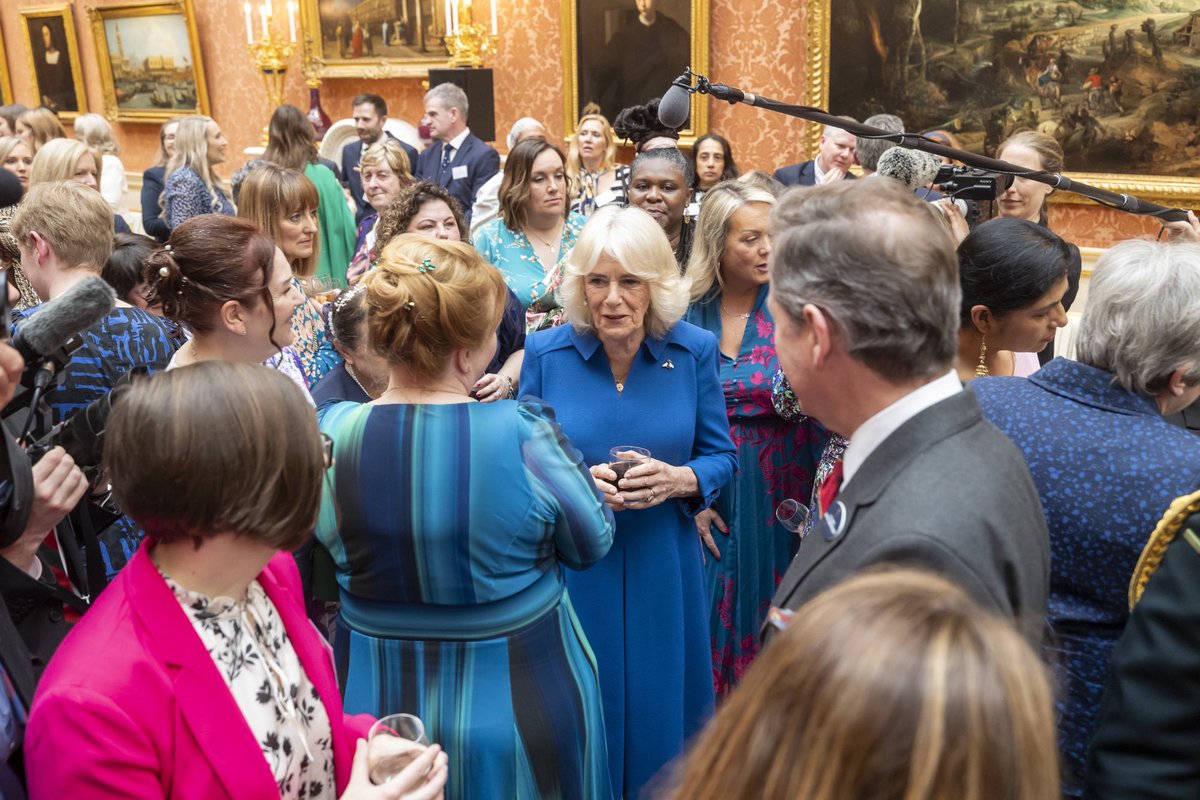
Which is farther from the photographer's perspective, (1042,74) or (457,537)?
(1042,74)

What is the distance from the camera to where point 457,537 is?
188cm

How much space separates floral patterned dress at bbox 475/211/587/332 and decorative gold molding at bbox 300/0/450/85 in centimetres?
535

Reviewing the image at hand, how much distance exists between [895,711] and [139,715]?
968mm

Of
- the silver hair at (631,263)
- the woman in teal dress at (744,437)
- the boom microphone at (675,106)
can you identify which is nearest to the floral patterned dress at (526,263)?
the woman in teal dress at (744,437)

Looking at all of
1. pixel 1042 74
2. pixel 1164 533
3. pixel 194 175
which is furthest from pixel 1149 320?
pixel 194 175

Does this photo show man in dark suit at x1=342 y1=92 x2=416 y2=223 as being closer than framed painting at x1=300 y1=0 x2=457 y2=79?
Yes

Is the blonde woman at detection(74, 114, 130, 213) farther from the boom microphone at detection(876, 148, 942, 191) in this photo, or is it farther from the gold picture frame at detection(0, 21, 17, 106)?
the gold picture frame at detection(0, 21, 17, 106)

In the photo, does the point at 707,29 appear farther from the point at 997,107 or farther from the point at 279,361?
the point at 279,361

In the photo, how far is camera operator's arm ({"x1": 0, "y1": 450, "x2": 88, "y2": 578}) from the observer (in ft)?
5.48

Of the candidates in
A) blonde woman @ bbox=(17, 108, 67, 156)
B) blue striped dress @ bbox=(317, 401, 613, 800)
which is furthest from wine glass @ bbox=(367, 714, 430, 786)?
blonde woman @ bbox=(17, 108, 67, 156)

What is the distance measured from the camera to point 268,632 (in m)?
1.51

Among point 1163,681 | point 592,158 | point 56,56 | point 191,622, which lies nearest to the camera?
point 191,622

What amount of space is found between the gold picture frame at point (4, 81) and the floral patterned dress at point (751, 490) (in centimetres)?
1329

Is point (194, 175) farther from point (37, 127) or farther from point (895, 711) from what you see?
point (895, 711)
